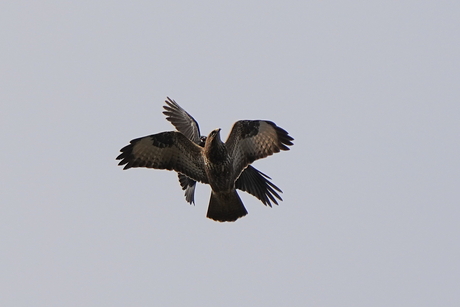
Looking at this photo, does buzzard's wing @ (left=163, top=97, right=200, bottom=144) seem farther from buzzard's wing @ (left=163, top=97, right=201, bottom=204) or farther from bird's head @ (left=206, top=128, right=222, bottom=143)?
bird's head @ (left=206, top=128, right=222, bottom=143)

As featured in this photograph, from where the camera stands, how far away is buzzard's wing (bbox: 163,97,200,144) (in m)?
17.7

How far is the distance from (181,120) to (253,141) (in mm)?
4588

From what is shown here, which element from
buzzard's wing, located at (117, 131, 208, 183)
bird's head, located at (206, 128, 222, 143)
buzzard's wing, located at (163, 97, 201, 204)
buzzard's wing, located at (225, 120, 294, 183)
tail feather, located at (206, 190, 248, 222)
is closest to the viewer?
bird's head, located at (206, 128, 222, 143)

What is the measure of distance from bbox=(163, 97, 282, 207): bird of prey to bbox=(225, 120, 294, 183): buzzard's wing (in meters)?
1.01

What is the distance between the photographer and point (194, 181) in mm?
17281

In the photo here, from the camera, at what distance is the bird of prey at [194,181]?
15750 mm

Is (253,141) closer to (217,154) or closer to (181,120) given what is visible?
(217,154)

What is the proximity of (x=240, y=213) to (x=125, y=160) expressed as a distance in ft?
7.83

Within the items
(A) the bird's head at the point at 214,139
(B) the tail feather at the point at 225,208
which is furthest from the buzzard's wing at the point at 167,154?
(A) the bird's head at the point at 214,139

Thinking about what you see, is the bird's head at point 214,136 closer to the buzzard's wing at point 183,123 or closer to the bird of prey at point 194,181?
the bird of prey at point 194,181

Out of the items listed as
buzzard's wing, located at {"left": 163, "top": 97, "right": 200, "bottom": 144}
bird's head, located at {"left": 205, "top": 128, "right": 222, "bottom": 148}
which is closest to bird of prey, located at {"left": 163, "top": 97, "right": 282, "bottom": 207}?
buzzard's wing, located at {"left": 163, "top": 97, "right": 200, "bottom": 144}

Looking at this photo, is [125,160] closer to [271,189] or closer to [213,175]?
[213,175]

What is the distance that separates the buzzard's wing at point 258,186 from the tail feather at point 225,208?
127 cm

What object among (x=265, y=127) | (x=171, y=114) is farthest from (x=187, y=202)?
(x=265, y=127)
